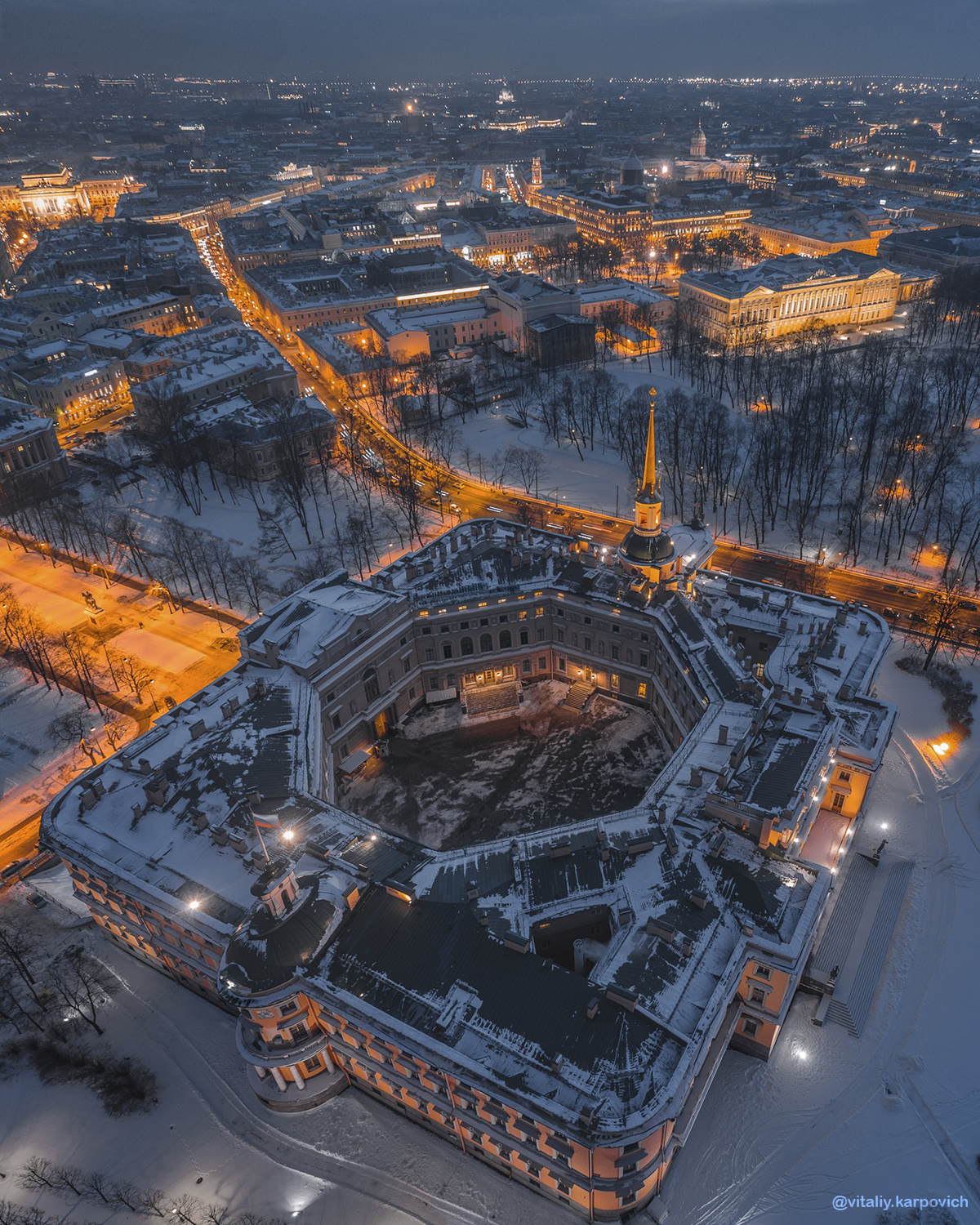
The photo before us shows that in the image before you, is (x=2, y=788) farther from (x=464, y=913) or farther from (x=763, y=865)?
(x=763, y=865)

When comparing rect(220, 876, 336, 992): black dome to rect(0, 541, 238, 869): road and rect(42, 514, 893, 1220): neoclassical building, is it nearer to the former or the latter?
rect(42, 514, 893, 1220): neoclassical building

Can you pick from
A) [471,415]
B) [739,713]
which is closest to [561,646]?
[739,713]

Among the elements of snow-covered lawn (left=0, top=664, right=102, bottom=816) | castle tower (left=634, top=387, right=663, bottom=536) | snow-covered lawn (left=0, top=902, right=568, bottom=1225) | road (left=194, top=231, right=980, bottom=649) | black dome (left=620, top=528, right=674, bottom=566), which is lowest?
snow-covered lawn (left=0, top=902, right=568, bottom=1225)

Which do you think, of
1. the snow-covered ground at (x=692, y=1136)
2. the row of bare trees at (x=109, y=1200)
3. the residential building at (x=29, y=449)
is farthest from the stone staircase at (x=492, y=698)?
the residential building at (x=29, y=449)

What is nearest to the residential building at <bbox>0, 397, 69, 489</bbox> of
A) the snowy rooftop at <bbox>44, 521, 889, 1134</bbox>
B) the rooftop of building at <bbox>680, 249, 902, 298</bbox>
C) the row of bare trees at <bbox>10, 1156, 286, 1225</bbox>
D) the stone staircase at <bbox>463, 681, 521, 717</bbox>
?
the snowy rooftop at <bbox>44, 521, 889, 1134</bbox>

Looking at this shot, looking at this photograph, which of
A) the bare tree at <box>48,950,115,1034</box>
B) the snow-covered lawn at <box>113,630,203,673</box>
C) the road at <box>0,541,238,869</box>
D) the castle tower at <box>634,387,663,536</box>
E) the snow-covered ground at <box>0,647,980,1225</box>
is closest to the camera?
the snow-covered ground at <box>0,647,980,1225</box>

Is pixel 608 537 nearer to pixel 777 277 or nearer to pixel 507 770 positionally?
pixel 507 770
